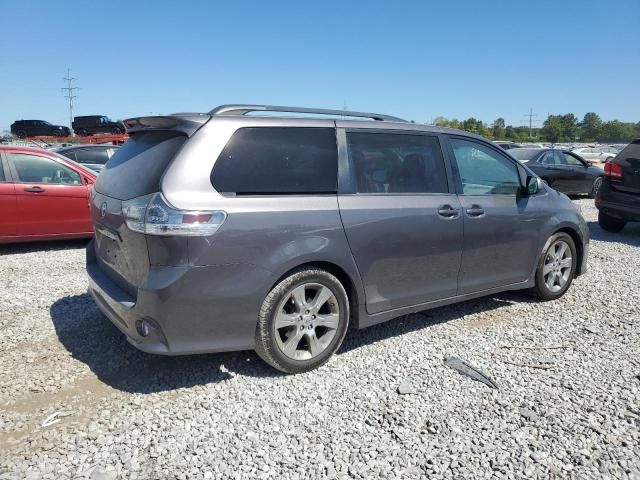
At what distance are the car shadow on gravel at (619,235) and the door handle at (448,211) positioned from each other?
5676 mm

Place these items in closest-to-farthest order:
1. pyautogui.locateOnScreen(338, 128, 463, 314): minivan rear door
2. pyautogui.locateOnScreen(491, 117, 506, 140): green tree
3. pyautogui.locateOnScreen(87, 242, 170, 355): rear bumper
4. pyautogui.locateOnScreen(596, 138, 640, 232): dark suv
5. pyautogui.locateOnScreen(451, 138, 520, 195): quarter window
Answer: pyautogui.locateOnScreen(87, 242, 170, 355): rear bumper
pyautogui.locateOnScreen(338, 128, 463, 314): minivan rear door
pyautogui.locateOnScreen(451, 138, 520, 195): quarter window
pyautogui.locateOnScreen(596, 138, 640, 232): dark suv
pyautogui.locateOnScreen(491, 117, 506, 140): green tree

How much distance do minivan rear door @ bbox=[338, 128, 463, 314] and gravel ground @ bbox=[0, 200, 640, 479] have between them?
521 millimetres

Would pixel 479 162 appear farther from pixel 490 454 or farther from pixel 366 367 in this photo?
pixel 490 454

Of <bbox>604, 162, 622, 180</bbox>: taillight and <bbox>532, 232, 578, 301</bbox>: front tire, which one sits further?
<bbox>604, 162, 622, 180</bbox>: taillight

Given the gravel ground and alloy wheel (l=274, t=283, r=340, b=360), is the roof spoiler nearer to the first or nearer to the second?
alloy wheel (l=274, t=283, r=340, b=360)

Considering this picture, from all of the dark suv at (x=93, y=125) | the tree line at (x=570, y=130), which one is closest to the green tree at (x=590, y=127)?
the tree line at (x=570, y=130)

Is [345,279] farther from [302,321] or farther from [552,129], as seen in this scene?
[552,129]

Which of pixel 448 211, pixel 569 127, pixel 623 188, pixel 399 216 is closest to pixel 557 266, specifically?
pixel 448 211

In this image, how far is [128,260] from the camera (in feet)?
10.3

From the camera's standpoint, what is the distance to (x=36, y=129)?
98.6 ft

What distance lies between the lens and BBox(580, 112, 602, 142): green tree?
9564cm

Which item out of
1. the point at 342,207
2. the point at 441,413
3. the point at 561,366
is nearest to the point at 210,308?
the point at 342,207

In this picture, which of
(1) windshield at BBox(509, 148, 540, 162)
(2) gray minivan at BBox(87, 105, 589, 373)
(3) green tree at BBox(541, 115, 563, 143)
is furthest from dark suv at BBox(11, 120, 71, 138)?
(3) green tree at BBox(541, 115, 563, 143)

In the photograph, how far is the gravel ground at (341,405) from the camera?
8.18 ft
